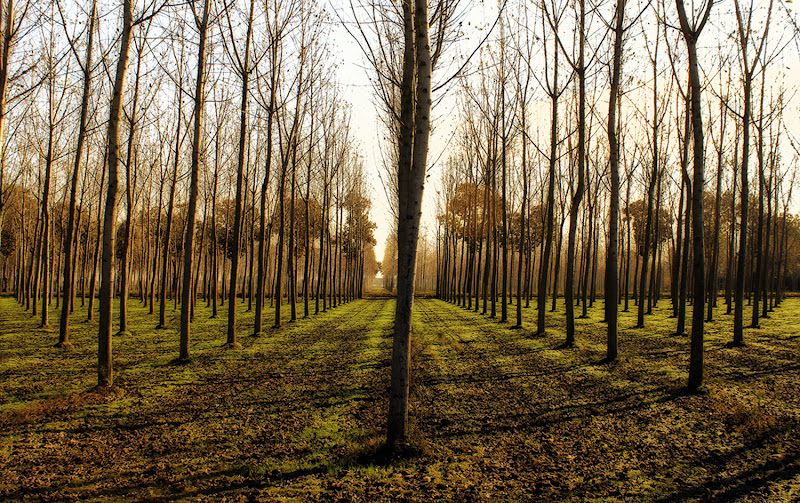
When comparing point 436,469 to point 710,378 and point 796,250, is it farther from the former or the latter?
point 796,250

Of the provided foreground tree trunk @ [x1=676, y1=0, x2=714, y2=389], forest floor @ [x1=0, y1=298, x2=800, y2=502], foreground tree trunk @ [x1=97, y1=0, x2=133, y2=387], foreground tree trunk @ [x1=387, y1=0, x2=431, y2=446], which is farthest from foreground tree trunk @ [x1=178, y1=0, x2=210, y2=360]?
foreground tree trunk @ [x1=676, y1=0, x2=714, y2=389]

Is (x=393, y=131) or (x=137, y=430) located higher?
(x=393, y=131)

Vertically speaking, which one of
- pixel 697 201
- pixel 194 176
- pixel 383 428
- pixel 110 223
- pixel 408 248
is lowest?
pixel 383 428

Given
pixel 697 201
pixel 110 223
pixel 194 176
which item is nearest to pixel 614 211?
pixel 697 201

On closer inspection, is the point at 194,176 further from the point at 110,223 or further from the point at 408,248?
the point at 408,248

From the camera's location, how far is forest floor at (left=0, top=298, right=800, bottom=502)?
3725mm

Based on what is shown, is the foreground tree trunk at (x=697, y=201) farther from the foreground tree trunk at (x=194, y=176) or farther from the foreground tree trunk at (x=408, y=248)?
the foreground tree trunk at (x=194, y=176)

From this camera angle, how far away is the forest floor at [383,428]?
3.72 metres

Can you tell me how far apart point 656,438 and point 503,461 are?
1971 mm

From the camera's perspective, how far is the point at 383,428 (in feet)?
16.8

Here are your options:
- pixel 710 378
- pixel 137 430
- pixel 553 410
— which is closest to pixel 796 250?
pixel 710 378

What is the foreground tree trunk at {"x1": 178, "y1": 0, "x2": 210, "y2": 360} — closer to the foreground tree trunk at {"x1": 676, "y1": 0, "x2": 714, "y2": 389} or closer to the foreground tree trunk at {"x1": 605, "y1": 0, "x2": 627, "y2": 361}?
the foreground tree trunk at {"x1": 605, "y1": 0, "x2": 627, "y2": 361}

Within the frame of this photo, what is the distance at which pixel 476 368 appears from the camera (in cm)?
855

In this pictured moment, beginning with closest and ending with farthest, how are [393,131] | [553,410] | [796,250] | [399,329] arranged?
[399,329] → [553,410] → [393,131] → [796,250]
